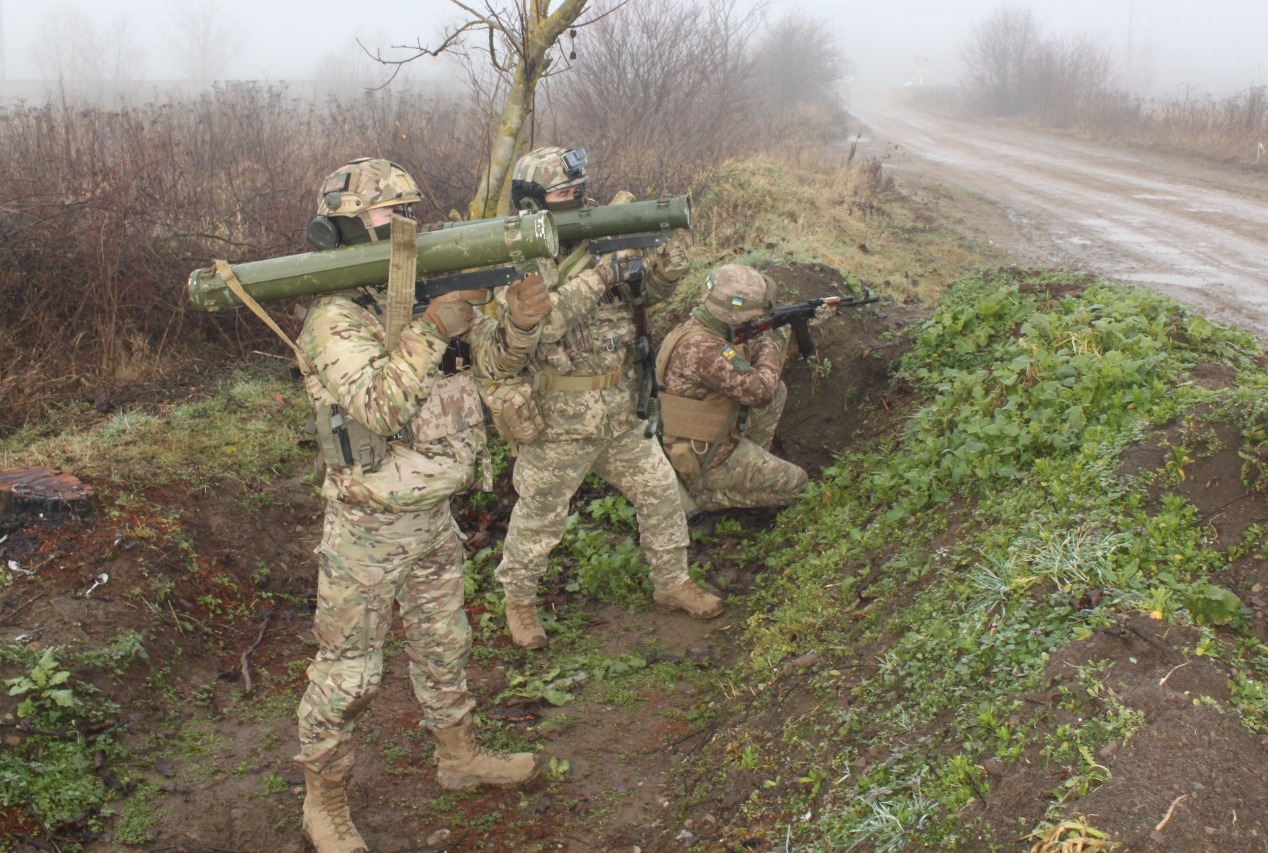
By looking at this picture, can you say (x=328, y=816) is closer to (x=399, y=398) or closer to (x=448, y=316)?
(x=399, y=398)

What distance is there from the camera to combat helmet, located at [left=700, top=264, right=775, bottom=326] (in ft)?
16.7

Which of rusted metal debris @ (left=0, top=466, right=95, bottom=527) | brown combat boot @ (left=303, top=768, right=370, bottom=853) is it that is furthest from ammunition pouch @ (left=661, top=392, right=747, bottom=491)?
rusted metal debris @ (left=0, top=466, right=95, bottom=527)

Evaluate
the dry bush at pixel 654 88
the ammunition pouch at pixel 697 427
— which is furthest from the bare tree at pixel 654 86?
the ammunition pouch at pixel 697 427

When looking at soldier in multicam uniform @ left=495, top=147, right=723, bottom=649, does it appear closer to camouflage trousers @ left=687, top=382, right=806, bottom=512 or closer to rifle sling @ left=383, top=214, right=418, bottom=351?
camouflage trousers @ left=687, top=382, right=806, bottom=512

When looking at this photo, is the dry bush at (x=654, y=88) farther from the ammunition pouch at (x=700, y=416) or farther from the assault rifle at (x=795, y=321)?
the ammunition pouch at (x=700, y=416)

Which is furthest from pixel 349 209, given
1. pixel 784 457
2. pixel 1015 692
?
pixel 784 457

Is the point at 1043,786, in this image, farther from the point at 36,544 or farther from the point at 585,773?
the point at 36,544

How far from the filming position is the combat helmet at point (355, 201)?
3.04m

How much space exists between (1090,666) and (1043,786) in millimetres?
430

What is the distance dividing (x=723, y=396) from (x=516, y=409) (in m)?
1.41

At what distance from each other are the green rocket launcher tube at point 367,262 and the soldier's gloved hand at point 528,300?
3.2 inches

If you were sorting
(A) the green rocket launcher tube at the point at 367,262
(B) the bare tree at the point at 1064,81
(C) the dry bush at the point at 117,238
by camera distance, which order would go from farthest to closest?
(B) the bare tree at the point at 1064,81
(C) the dry bush at the point at 117,238
(A) the green rocket launcher tube at the point at 367,262

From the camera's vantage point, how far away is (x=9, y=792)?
3.21m

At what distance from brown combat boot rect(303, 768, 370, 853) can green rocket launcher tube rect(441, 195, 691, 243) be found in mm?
2146
